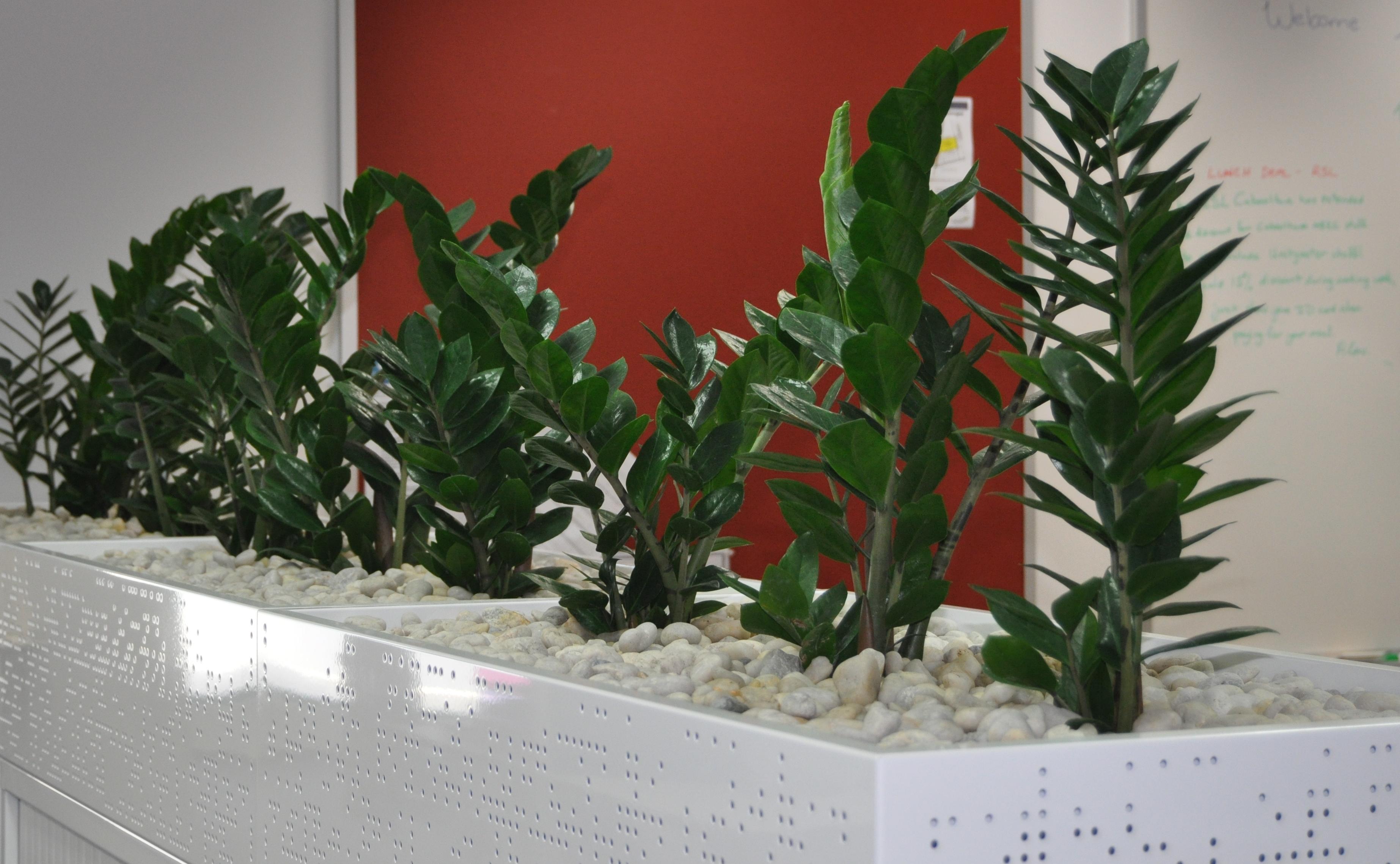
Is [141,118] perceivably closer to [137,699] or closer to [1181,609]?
[137,699]

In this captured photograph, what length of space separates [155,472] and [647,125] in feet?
5.47

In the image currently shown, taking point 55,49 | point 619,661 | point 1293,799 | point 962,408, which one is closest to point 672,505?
point 962,408

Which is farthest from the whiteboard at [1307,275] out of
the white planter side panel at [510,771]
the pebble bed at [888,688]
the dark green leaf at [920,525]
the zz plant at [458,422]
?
the white planter side panel at [510,771]

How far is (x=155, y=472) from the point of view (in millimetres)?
2090

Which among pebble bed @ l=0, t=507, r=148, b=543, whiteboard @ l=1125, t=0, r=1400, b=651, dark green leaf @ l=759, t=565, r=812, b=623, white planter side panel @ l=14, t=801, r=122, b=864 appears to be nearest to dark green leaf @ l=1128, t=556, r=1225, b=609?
dark green leaf @ l=759, t=565, r=812, b=623

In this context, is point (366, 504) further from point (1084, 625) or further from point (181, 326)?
point (1084, 625)

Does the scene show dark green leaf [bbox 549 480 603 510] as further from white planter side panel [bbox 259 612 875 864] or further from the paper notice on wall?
the paper notice on wall

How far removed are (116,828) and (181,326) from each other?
0.75 meters

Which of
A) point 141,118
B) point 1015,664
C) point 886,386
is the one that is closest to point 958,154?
point 141,118

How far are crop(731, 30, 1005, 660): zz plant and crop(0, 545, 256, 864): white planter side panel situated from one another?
21.6 inches

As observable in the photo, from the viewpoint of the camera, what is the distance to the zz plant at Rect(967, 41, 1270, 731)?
735mm

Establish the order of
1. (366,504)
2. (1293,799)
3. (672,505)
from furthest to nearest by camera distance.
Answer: (672,505) < (366,504) < (1293,799)

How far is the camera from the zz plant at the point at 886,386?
2.69ft

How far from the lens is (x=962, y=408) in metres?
3.34
